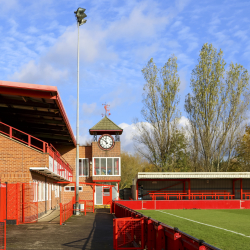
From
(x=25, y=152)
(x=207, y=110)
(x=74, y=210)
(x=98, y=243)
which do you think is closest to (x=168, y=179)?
(x=207, y=110)

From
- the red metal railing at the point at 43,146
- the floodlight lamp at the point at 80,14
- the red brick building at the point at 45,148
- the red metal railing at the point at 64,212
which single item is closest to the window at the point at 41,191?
the red brick building at the point at 45,148

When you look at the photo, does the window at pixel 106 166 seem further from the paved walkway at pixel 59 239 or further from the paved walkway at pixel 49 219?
the paved walkway at pixel 59 239

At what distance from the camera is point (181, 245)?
7.14 metres

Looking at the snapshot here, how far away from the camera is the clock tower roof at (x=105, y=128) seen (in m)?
43.8

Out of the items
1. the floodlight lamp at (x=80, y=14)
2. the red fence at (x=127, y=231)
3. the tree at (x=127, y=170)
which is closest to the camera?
the red fence at (x=127, y=231)

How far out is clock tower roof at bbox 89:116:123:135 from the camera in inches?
1722

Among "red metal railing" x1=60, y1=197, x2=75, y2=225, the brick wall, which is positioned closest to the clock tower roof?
"red metal railing" x1=60, y1=197, x2=75, y2=225

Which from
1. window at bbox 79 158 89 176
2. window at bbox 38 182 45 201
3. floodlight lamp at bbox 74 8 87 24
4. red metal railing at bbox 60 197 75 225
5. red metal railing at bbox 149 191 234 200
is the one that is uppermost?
floodlight lamp at bbox 74 8 87 24

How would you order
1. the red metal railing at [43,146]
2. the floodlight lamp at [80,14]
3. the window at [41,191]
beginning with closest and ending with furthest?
the red metal railing at [43,146], the window at [41,191], the floodlight lamp at [80,14]

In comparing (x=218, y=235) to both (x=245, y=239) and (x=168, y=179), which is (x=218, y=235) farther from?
(x=168, y=179)

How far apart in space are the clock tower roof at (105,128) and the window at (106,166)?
11.2 feet

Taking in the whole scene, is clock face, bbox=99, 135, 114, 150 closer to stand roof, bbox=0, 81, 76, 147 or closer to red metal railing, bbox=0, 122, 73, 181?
A: red metal railing, bbox=0, 122, 73, 181

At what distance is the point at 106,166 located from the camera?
42.8 m

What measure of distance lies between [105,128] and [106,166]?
4.80m
